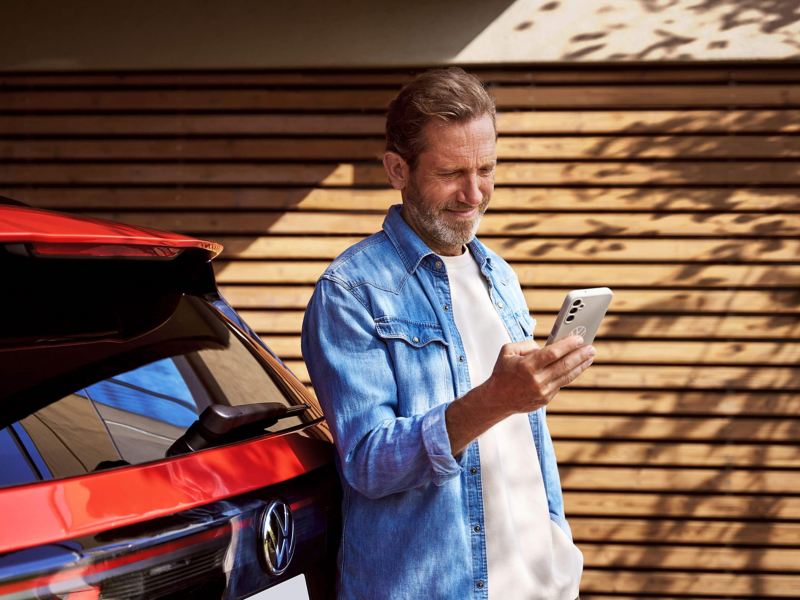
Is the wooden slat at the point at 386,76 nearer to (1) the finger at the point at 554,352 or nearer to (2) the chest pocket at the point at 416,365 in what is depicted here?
(2) the chest pocket at the point at 416,365

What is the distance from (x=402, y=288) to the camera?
1845 mm

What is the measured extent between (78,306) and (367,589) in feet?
2.58

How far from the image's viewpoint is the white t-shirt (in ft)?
5.85

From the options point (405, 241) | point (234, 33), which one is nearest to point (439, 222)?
point (405, 241)

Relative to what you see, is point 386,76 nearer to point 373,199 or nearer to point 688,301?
point 373,199

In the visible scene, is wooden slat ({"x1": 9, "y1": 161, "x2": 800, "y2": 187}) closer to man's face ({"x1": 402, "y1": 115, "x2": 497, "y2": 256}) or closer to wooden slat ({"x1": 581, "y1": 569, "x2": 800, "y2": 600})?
wooden slat ({"x1": 581, "y1": 569, "x2": 800, "y2": 600})

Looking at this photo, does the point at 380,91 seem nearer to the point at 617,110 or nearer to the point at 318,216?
the point at 318,216

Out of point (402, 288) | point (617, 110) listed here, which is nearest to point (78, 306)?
point (402, 288)

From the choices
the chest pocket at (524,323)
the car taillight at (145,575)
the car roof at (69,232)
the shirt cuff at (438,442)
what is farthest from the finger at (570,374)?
the car roof at (69,232)

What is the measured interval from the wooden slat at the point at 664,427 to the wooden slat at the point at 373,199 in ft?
3.12

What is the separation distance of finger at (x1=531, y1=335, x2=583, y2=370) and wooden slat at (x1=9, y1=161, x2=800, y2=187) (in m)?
3.46

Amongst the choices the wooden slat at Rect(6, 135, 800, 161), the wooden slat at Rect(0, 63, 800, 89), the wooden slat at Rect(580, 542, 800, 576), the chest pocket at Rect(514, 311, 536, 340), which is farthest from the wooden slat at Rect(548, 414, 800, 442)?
the chest pocket at Rect(514, 311, 536, 340)

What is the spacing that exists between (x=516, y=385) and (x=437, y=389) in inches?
10.6

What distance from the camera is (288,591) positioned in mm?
1518
